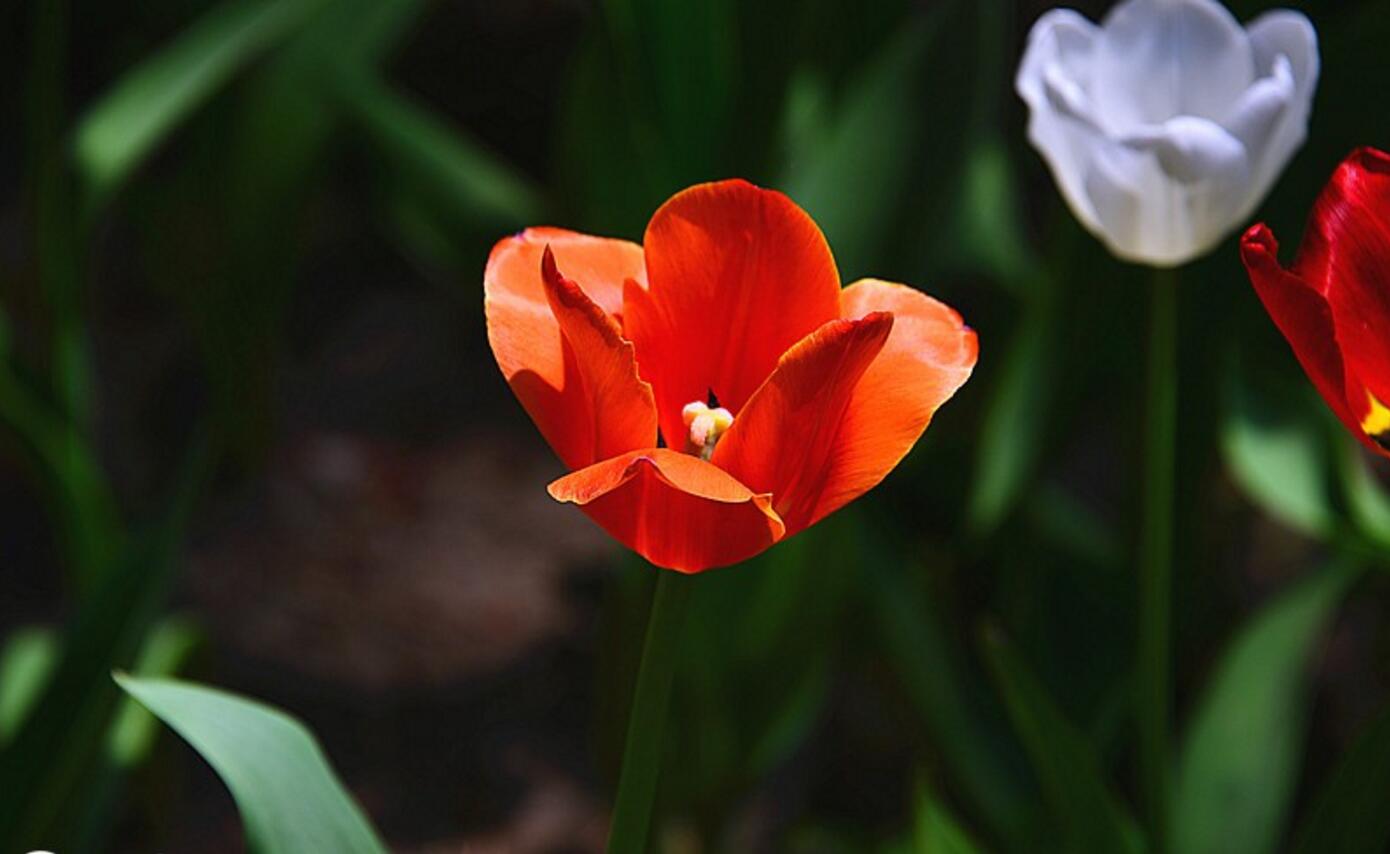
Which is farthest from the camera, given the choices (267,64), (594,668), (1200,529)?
(594,668)

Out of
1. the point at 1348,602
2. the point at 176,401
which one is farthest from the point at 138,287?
the point at 1348,602

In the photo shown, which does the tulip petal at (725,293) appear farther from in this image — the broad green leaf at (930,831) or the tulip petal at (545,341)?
the broad green leaf at (930,831)

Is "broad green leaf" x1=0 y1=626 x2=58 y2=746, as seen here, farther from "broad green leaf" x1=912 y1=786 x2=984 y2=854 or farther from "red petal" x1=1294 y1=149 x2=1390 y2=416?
"red petal" x1=1294 y1=149 x2=1390 y2=416

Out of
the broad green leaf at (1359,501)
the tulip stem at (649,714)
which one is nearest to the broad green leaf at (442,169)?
the broad green leaf at (1359,501)

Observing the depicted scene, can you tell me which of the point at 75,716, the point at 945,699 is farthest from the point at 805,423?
the point at 945,699

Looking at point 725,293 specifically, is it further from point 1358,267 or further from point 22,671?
point 22,671

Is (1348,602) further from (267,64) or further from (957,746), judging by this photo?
(267,64)
